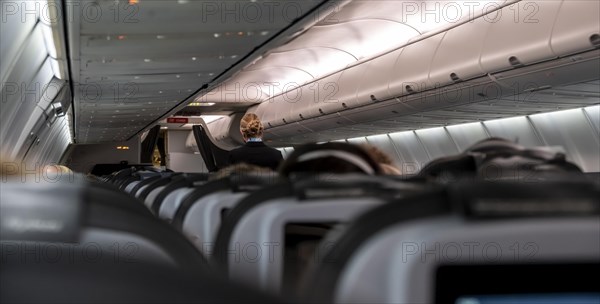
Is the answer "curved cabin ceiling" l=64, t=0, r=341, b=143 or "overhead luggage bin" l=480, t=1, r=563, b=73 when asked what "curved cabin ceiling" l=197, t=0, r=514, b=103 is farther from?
"curved cabin ceiling" l=64, t=0, r=341, b=143

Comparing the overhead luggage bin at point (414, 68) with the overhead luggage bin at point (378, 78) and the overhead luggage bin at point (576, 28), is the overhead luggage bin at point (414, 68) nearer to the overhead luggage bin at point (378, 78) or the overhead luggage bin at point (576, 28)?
the overhead luggage bin at point (378, 78)

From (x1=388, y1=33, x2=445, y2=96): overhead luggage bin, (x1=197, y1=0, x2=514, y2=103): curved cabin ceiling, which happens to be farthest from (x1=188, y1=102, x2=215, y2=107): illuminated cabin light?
(x1=388, y1=33, x2=445, y2=96): overhead luggage bin

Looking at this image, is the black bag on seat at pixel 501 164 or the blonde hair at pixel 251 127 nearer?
the black bag on seat at pixel 501 164

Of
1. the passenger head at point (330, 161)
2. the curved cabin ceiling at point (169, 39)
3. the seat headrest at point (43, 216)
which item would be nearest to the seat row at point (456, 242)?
the seat headrest at point (43, 216)

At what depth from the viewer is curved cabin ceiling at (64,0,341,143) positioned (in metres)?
5.72

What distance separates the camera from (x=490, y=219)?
1333 millimetres

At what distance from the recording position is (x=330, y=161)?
317cm

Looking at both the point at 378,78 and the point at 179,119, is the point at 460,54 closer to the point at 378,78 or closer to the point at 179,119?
the point at 378,78

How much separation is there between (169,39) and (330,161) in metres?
4.41

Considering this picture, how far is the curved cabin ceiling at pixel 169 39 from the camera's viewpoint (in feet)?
18.8

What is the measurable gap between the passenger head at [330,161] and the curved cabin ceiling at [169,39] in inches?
102

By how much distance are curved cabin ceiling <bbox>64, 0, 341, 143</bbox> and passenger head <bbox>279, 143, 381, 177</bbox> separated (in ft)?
8.47

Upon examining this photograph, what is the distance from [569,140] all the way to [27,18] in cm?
1292

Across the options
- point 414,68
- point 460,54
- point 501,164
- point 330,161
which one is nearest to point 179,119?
point 414,68
